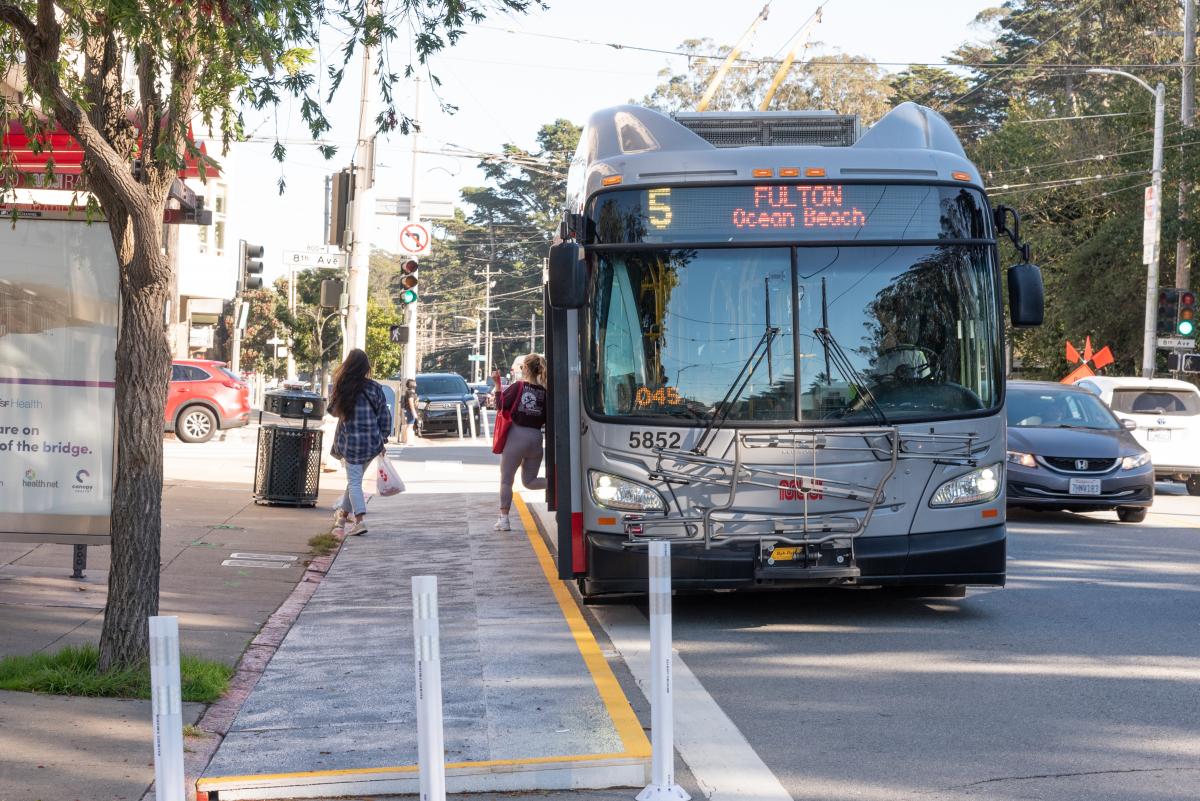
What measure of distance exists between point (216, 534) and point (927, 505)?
7.33 metres

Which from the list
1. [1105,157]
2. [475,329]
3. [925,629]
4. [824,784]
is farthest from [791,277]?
[475,329]

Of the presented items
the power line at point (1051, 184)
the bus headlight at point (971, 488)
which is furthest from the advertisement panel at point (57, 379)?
the power line at point (1051, 184)

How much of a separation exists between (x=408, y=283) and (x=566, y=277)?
802 inches

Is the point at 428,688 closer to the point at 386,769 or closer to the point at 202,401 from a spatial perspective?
the point at 386,769

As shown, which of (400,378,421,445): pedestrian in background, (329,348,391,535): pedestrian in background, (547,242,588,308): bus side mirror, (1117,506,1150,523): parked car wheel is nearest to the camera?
(547,242,588,308): bus side mirror

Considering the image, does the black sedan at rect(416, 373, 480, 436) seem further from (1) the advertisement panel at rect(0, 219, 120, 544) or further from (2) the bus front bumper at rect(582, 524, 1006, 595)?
(2) the bus front bumper at rect(582, 524, 1006, 595)

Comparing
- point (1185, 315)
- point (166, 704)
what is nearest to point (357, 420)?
point (166, 704)

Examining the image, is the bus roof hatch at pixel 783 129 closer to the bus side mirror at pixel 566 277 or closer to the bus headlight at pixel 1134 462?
the bus side mirror at pixel 566 277

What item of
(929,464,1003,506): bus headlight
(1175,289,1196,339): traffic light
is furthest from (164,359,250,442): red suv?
(929,464,1003,506): bus headlight

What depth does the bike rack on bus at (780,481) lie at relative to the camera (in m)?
9.17

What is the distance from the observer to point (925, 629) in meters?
9.48

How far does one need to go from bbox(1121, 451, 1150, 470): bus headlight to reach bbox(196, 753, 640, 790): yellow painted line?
39.2ft

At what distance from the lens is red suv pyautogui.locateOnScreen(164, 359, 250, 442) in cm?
2947

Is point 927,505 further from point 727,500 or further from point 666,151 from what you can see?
point 666,151
